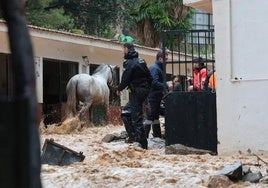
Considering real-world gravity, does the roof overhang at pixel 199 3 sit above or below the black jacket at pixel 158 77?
above

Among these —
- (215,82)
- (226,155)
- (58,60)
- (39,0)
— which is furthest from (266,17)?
(39,0)

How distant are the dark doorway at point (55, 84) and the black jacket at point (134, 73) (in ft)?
28.9

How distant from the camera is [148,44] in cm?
2955

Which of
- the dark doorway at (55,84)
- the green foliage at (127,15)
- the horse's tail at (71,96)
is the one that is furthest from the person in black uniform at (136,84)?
the green foliage at (127,15)

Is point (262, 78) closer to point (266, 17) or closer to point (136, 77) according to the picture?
point (266, 17)

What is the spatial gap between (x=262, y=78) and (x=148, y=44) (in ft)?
66.7

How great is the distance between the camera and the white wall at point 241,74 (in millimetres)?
9367

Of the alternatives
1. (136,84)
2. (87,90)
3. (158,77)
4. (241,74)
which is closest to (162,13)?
(87,90)

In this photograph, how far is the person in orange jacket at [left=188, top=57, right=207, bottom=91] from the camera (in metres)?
10.9

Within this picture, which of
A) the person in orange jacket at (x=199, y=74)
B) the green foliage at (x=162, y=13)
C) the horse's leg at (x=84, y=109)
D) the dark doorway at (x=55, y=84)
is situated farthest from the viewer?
the green foliage at (x=162, y=13)

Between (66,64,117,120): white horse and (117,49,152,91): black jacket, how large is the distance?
7.01 metres

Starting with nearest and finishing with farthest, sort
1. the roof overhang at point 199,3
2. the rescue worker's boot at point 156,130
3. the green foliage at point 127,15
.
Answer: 1. the roof overhang at point 199,3
2. the rescue worker's boot at point 156,130
3. the green foliage at point 127,15

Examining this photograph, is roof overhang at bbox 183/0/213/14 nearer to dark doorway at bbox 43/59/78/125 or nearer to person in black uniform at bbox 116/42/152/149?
person in black uniform at bbox 116/42/152/149

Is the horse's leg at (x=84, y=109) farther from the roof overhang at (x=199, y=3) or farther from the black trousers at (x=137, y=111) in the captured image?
the roof overhang at (x=199, y=3)
